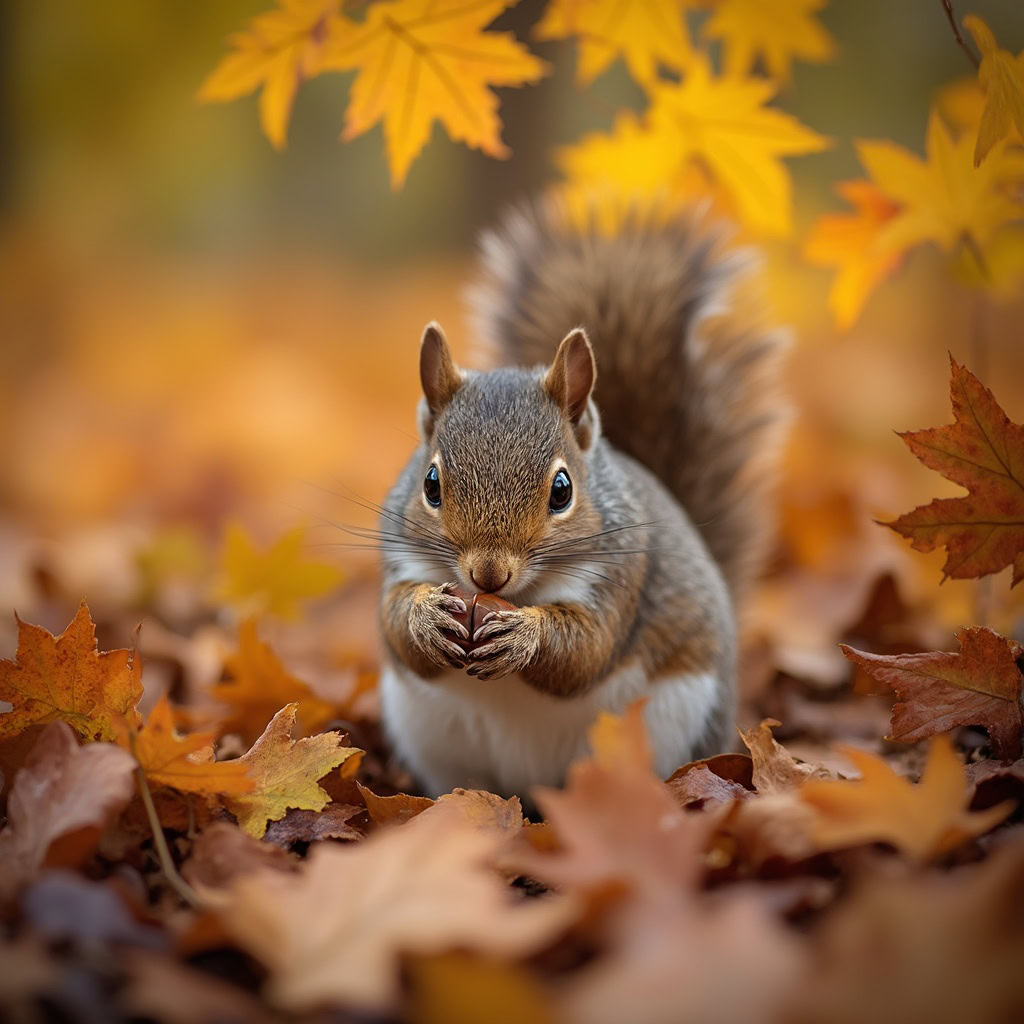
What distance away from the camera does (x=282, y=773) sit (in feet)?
4.30

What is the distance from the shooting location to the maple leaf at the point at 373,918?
2.61ft

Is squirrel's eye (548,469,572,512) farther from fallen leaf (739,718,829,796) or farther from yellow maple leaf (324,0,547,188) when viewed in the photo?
yellow maple leaf (324,0,547,188)

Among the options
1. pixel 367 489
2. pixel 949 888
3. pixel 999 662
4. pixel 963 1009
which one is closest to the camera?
pixel 963 1009

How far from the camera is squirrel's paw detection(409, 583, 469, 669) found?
4.60 ft

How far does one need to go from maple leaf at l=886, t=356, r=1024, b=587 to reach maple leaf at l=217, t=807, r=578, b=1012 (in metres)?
0.71

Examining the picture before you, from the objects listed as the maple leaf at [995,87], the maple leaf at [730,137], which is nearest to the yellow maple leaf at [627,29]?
the maple leaf at [730,137]

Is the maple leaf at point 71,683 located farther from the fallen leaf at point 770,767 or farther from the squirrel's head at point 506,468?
the fallen leaf at point 770,767

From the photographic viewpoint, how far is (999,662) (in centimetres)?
130

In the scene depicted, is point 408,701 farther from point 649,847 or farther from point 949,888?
point 949,888

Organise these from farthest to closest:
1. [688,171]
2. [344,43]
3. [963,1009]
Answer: [688,171]
[344,43]
[963,1009]

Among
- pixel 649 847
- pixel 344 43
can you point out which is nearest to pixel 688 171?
pixel 344 43

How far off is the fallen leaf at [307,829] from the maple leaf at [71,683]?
0.23 meters

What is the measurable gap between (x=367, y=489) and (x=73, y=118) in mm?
3047

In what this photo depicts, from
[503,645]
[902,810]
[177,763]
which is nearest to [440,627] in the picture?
[503,645]
